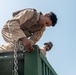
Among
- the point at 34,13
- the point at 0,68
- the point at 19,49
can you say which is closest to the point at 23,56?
the point at 19,49

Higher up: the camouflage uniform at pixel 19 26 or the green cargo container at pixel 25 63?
the camouflage uniform at pixel 19 26

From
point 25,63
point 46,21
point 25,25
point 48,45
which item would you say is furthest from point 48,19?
point 48,45

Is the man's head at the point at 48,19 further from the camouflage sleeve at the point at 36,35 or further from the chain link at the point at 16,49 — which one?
the chain link at the point at 16,49

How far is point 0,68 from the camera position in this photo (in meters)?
3.24

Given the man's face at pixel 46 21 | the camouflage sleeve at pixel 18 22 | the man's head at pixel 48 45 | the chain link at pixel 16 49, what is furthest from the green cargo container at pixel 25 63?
the man's head at pixel 48 45

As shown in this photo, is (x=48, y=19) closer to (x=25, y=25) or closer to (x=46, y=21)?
(x=46, y=21)

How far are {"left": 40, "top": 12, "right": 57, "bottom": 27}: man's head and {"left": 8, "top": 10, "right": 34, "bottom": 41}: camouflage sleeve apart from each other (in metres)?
0.20

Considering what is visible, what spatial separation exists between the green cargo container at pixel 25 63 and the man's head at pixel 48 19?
1.80 ft

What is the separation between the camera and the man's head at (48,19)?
3615 millimetres

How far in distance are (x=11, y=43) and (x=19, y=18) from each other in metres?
0.31

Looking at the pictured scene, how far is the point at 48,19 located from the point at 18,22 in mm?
480

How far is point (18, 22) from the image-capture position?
3.33 metres

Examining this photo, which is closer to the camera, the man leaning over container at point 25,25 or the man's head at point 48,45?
the man leaning over container at point 25,25

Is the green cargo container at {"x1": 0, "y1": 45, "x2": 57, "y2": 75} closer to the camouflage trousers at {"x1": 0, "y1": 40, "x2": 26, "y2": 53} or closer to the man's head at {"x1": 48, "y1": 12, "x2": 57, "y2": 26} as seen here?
the camouflage trousers at {"x1": 0, "y1": 40, "x2": 26, "y2": 53}
